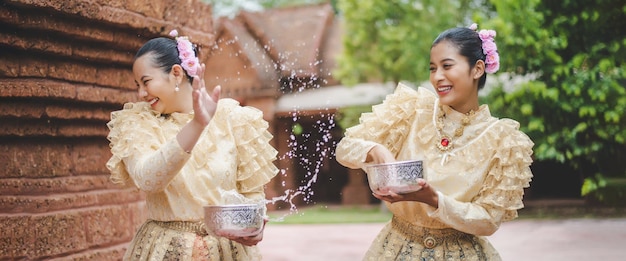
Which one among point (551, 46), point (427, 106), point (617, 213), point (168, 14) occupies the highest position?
point (551, 46)

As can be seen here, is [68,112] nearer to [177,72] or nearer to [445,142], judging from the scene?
[177,72]

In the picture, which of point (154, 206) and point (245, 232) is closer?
point (245, 232)

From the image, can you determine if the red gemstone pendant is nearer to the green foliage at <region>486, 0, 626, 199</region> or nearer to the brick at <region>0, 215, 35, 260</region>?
the brick at <region>0, 215, 35, 260</region>

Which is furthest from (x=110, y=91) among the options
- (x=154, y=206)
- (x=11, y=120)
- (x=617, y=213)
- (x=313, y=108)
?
(x=313, y=108)

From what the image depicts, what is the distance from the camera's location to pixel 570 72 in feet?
41.9

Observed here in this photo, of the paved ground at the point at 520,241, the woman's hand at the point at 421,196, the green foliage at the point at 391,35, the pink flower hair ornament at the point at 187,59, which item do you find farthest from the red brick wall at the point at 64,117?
the green foliage at the point at 391,35

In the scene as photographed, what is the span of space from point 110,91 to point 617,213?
1233 cm

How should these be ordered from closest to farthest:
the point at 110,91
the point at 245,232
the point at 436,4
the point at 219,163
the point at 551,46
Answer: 1. the point at 245,232
2. the point at 219,163
3. the point at 110,91
4. the point at 551,46
5. the point at 436,4

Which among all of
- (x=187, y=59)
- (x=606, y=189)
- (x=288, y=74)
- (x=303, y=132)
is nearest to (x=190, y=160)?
(x=187, y=59)

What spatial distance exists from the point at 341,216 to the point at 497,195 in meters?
14.2

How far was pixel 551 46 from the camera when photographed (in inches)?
492

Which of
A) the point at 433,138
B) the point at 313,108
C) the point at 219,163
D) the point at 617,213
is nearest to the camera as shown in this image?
the point at 219,163

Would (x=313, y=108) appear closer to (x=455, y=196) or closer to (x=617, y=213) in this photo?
(x=617, y=213)

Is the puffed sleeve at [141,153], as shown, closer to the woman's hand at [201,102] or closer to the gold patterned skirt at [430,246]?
the woman's hand at [201,102]
